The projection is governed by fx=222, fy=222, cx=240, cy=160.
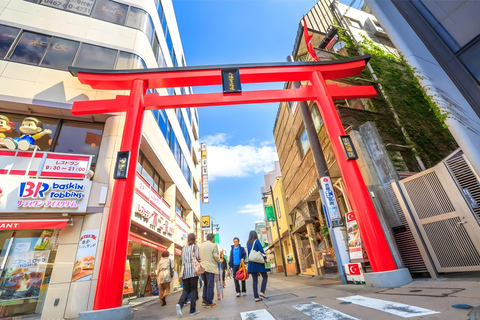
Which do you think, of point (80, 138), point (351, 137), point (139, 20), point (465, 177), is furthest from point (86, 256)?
point (139, 20)

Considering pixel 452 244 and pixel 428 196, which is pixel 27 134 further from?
pixel 452 244

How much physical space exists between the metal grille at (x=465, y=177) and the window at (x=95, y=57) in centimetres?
1147

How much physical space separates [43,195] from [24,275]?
2178 mm

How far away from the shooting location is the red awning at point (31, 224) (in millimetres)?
5778

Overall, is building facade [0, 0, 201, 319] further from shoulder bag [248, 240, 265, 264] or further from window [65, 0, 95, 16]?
shoulder bag [248, 240, 265, 264]

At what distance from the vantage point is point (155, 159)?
1077cm

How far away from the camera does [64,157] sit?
715 cm

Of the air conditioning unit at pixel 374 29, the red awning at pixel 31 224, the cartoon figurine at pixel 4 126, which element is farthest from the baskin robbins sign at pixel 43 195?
the air conditioning unit at pixel 374 29

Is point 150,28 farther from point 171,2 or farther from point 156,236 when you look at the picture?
point 156,236

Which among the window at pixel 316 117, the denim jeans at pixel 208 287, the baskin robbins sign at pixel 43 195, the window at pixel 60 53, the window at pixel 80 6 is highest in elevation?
the window at pixel 80 6

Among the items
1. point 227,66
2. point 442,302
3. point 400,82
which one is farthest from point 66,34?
point 400,82

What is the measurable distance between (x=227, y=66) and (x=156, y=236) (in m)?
8.41

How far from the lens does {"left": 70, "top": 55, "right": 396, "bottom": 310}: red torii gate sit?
508 cm

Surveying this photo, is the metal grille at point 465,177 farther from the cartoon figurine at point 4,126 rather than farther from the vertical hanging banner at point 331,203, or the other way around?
the cartoon figurine at point 4,126
